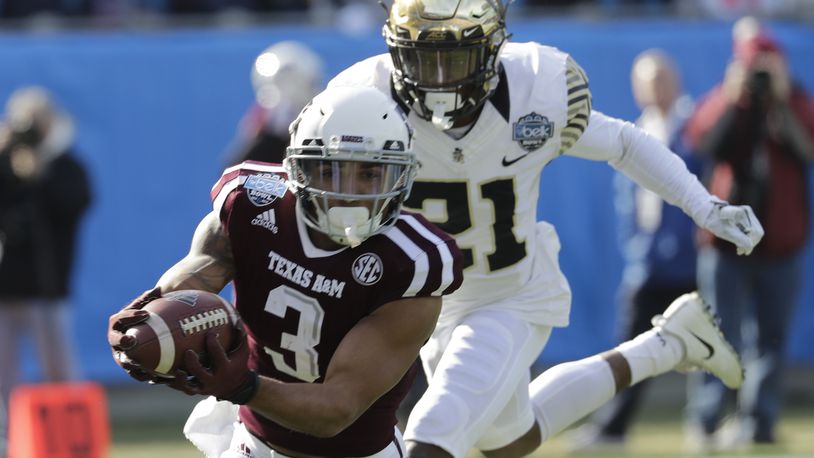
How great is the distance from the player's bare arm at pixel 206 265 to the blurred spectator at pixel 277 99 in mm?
2950

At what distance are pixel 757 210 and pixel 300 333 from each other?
442cm

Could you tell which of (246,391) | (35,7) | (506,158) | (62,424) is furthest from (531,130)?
(35,7)

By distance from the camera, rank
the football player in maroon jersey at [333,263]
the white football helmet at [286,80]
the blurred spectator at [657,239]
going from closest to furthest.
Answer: the football player in maroon jersey at [333,263], the white football helmet at [286,80], the blurred spectator at [657,239]

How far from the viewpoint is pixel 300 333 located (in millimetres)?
3812

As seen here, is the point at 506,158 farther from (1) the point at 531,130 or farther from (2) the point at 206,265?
(2) the point at 206,265

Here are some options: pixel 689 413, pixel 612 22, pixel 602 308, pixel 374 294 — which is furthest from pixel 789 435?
pixel 374 294

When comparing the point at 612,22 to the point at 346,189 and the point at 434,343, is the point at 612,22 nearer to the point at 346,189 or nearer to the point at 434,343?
the point at 434,343

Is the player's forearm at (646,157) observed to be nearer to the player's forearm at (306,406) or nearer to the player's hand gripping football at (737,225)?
the player's hand gripping football at (737,225)

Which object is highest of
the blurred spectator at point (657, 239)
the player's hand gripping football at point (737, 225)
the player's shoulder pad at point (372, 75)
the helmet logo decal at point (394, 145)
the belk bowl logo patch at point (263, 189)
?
the player's shoulder pad at point (372, 75)

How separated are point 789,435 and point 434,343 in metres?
3.51

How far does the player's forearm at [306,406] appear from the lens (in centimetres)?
338

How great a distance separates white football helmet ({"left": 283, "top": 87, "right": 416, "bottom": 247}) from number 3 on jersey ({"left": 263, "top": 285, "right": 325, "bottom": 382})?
174 mm

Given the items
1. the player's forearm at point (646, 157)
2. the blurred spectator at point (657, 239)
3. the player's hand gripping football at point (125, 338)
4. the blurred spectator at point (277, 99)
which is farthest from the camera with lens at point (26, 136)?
the player's hand gripping football at point (125, 338)

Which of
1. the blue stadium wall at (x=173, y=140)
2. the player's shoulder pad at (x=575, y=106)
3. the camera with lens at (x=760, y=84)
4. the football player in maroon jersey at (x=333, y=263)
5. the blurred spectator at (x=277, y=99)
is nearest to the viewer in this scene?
the football player in maroon jersey at (x=333, y=263)
